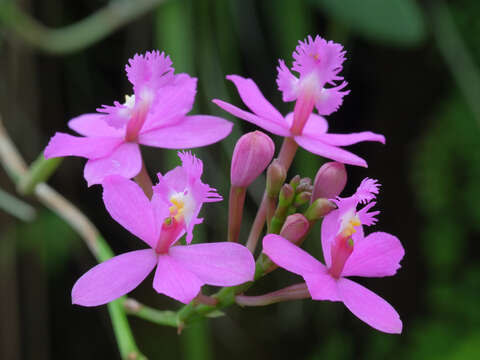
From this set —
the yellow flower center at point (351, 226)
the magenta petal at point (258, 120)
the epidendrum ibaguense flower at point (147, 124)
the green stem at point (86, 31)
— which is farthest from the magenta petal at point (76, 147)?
the green stem at point (86, 31)

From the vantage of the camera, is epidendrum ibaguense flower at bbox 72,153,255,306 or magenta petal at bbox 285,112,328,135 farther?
magenta petal at bbox 285,112,328,135

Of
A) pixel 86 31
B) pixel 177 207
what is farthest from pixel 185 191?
pixel 86 31

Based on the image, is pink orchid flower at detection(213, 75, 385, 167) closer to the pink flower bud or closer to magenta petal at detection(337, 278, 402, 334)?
the pink flower bud

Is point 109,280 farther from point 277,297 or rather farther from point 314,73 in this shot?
point 314,73

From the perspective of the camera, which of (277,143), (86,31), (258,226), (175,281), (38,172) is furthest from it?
(277,143)

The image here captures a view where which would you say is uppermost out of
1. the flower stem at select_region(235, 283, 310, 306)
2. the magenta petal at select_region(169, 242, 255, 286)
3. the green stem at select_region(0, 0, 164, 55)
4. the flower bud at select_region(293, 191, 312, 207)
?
the green stem at select_region(0, 0, 164, 55)

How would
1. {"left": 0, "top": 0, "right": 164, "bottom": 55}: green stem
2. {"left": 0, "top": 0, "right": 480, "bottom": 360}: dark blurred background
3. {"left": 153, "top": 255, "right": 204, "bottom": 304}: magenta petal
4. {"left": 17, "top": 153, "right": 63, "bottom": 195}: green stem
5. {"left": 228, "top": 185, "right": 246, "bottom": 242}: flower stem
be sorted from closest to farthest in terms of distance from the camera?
{"left": 153, "top": 255, "right": 204, "bottom": 304}: magenta petal, {"left": 228, "top": 185, "right": 246, "bottom": 242}: flower stem, {"left": 17, "top": 153, "right": 63, "bottom": 195}: green stem, {"left": 0, "top": 0, "right": 164, "bottom": 55}: green stem, {"left": 0, "top": 0, "right": 480, "bottom": 360}: dark blurred background

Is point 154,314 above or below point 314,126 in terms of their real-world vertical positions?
below

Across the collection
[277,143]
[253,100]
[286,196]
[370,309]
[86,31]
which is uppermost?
[86,31]

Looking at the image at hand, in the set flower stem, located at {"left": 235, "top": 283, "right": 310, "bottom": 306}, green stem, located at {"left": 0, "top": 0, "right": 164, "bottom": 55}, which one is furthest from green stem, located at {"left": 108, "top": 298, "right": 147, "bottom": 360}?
green stem, located at {"left": 0, "top": 0, "right": 164, "bottom": 55}
